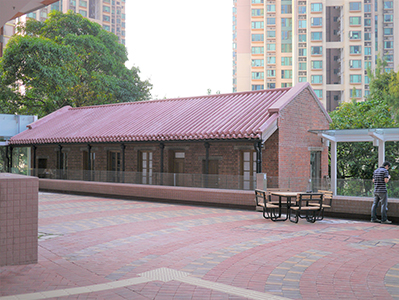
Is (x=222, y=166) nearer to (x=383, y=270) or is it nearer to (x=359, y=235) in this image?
(x=359, y=235)

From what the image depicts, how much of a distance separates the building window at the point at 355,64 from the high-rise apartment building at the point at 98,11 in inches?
2259

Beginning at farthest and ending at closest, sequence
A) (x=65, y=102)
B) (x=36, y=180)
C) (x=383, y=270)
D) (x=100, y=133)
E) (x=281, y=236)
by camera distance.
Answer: (x=65, y=102), (x=100, y=133), (x=281, y=236), (x=36, y=180), (x=383, y=270)

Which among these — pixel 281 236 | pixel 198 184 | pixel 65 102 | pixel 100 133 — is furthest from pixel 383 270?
pixel 65 102

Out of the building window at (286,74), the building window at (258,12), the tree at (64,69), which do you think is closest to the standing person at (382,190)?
the tree at (64,69)

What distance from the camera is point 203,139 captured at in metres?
18.8

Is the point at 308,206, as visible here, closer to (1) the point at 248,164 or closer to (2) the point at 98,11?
→ (1) the point at 248,164

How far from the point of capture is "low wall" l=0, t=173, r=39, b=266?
743 centimetres

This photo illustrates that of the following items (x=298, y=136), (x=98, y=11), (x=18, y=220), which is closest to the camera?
(x=18, y=220)

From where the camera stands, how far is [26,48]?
34.0m

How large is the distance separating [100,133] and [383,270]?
61.4ft

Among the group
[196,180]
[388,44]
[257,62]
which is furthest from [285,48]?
[196,180]

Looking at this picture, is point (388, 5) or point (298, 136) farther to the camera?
point (388, 5)

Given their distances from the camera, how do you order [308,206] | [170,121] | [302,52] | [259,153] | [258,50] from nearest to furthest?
[308,206], [259,153], [170,121], [302,52], [258,50]

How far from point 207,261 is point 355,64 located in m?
65.6
